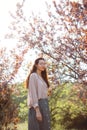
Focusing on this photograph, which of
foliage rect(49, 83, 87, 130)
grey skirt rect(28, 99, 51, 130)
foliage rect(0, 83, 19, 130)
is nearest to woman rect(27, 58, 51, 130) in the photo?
grey skirt rect(28, 99, 51, 130)

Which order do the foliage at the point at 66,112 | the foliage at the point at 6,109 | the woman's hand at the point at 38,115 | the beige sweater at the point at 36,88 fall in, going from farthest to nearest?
the foliage at the point at 66,112 → the foliage at the point at 6,109 → the beige sweater at the point at 36,88 → the woman's hand at the point at 38,115

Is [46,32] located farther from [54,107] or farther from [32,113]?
[32,113]

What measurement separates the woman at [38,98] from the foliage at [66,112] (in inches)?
342

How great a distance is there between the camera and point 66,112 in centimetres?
1357

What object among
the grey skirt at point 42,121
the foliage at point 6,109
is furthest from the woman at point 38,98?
the foliage at point 6,109

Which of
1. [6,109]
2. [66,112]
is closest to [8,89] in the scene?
[6,109]

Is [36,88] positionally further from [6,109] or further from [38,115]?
[6,109]

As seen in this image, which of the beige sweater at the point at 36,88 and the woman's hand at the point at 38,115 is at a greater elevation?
the beige sweater at the point at 36,88

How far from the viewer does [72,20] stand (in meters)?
8.62

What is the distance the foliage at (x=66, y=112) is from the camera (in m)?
12.9

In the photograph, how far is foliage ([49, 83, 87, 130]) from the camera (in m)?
12.9

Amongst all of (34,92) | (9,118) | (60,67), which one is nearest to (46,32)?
(60,67)

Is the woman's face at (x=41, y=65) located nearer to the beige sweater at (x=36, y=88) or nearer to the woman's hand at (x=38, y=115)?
the beige sweater at (x=36, y=88)

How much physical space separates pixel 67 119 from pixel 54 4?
5.90m
